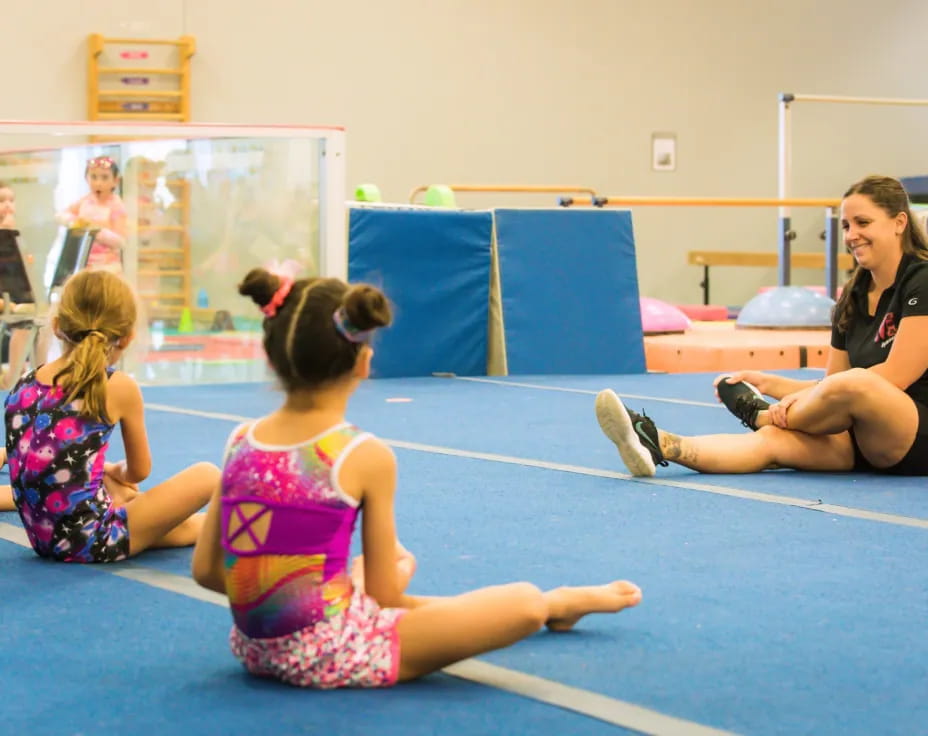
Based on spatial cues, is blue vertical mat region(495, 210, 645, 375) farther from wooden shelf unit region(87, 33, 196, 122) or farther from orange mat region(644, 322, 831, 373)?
wooden shelf unit region(87, 33, 196, 122)

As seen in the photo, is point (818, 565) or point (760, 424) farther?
point (760, 424)

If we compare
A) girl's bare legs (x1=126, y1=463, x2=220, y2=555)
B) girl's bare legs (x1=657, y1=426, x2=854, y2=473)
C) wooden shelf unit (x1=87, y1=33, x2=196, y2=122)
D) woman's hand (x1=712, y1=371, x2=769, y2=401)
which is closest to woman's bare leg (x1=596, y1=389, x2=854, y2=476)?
girl's bare legs (x1=657, y1=426, x2=854, y2=473)

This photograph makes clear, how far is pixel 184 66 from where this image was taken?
9484mm

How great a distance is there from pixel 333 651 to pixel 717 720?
A: 0.50 metres

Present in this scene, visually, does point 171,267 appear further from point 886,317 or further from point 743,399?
point 886,317

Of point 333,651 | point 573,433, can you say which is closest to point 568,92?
point 573,433

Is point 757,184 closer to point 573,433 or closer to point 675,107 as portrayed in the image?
point 675,107

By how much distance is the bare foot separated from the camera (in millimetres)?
1928

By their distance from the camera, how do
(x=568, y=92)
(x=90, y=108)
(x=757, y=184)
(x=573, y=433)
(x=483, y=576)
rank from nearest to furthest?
(x=483, y=576) < (x=573, y=433) < (x=90, y=108) < (x=568, y=92) < (x=757, y=184)

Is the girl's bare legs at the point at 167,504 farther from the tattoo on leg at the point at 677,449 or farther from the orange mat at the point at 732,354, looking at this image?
the orange mat at the point at 732,354

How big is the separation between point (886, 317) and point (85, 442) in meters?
2.01

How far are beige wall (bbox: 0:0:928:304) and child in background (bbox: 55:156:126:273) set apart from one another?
13.3ft

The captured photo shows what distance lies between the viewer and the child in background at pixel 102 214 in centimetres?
559

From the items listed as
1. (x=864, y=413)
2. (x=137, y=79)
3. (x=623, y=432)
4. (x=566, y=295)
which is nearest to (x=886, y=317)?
(x=864, y=413)
